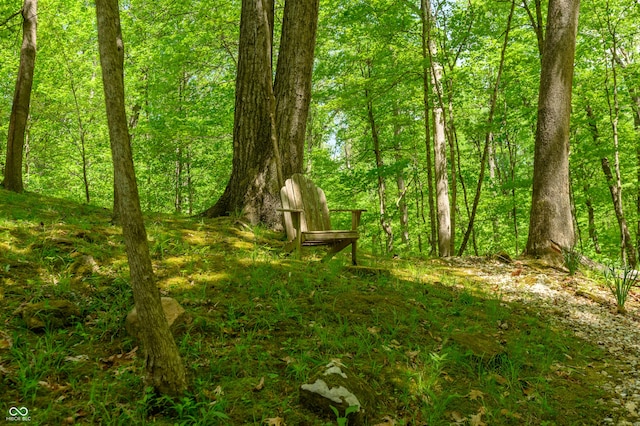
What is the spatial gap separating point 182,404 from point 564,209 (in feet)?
18.8

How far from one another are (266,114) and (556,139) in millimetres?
4201

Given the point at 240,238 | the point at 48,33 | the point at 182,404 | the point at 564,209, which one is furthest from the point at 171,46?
the point at 182,404

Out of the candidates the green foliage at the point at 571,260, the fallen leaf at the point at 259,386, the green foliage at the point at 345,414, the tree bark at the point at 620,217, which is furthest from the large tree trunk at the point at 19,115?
the tree bark at the point at 620,217

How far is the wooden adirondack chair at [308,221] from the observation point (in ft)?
14.6

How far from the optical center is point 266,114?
598 cm

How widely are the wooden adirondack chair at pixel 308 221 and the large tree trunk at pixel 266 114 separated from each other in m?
0.86

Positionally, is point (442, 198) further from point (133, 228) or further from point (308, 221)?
point (133, 228)

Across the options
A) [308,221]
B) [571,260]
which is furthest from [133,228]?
[571,260]

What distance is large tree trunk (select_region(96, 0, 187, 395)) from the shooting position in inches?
70.1

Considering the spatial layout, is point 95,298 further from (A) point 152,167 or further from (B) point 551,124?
(A) point 152,167

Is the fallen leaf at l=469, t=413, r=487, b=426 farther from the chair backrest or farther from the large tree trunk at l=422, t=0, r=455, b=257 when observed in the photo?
the large tree trunk at l=422, t=0, r=455, b=257

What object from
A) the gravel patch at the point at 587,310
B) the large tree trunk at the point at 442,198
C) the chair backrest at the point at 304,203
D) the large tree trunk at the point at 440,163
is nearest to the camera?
the gravel patch at the point at 587,310

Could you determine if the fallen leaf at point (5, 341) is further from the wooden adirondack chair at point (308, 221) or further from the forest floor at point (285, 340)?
the wooden adirondack chair at point (308, 221)

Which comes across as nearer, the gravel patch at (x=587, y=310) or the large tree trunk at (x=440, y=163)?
the gravel patch at (x=587, y=310)
